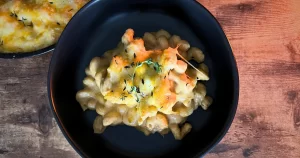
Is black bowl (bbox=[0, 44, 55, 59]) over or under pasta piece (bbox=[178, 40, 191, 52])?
under

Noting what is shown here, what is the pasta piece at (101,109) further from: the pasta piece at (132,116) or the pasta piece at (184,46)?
the pasta piece at (184,46)

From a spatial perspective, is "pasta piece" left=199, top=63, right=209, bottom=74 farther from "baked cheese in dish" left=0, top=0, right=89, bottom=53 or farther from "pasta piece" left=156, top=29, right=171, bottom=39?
"baked cheese in dish" left=0, top=0, right=89, bottom=53

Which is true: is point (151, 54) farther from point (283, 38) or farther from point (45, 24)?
point (283, 38)

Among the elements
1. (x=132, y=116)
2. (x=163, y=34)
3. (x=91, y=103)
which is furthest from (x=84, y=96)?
(x=163, y=34)

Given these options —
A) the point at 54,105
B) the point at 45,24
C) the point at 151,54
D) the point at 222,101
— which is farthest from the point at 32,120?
the point at 222,101

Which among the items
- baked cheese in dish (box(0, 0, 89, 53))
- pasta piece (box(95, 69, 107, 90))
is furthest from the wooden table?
pasta piece (box(95, 69, 107, 90))
